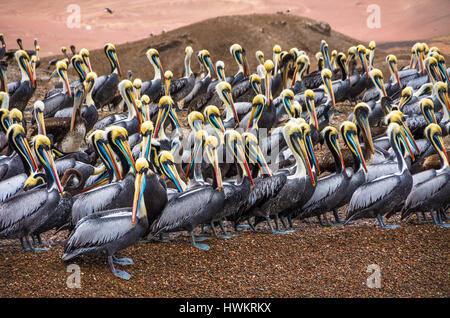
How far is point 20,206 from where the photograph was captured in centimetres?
579

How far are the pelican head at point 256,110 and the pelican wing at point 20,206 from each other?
4.20 meters

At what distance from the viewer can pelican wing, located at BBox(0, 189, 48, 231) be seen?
18.8ft

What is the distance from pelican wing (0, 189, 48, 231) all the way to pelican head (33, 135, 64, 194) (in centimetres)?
23

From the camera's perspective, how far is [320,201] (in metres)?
6.79

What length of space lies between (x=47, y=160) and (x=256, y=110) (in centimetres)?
393

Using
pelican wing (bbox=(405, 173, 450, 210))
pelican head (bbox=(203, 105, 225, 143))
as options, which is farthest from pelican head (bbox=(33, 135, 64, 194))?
pelican wing (bbox=(405, 173, 450, 210))

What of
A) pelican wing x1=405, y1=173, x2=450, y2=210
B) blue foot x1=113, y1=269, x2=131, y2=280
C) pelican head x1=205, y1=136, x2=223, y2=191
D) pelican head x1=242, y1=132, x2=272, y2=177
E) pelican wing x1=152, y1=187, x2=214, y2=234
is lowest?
pelican wing x1=405, y1=173, x2=450, y2=210

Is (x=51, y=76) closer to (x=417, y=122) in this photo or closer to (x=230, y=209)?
(x=417, y=122)

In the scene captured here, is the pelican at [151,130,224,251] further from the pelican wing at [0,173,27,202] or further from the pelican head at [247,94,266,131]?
the pelican head at [247,94,266,131]

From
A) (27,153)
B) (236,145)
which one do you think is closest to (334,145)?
(236,145)

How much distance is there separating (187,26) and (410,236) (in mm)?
21623

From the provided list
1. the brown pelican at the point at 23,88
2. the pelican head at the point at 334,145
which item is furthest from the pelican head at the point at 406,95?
the brown pelican at the point at 23,88

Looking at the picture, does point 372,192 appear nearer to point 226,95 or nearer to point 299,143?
point 299,143
